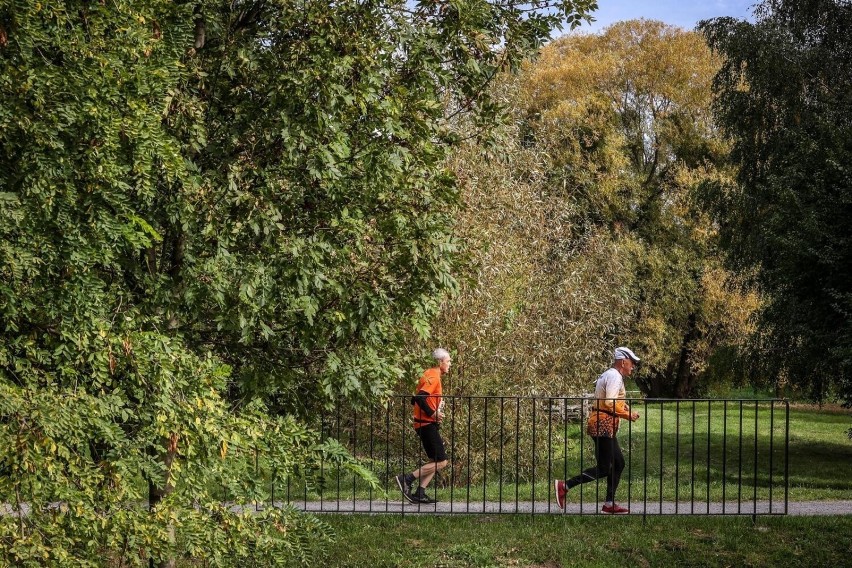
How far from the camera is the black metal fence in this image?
34.0ft

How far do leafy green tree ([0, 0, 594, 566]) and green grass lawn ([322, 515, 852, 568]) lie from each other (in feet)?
6.73

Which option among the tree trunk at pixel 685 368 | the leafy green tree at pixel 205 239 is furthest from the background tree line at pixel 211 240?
the tree trunk at pixel 685 368

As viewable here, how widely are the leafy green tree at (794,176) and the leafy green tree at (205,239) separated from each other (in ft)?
31.5

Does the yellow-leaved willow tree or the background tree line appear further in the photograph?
the yellow-leaved willow tree

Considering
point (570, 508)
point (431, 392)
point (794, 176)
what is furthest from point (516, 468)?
point (794, 176)

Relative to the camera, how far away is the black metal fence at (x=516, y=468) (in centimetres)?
1037

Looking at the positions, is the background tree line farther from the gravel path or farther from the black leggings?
the black leggings

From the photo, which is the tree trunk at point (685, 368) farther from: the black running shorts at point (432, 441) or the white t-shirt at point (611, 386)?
the black running shorts at point (432, 441)

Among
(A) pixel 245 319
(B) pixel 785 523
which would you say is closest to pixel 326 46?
(A) pixel 245 319

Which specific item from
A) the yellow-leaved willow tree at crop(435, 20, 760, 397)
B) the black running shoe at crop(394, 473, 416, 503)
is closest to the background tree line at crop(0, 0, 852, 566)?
the black running shoe at crop(394, 473, 416, 503)

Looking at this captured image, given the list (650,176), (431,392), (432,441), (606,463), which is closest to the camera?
(606,463)

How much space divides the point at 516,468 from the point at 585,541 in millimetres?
2232

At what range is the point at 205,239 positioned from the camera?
21.2 feet

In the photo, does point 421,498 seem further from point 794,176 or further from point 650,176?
point 650,176
